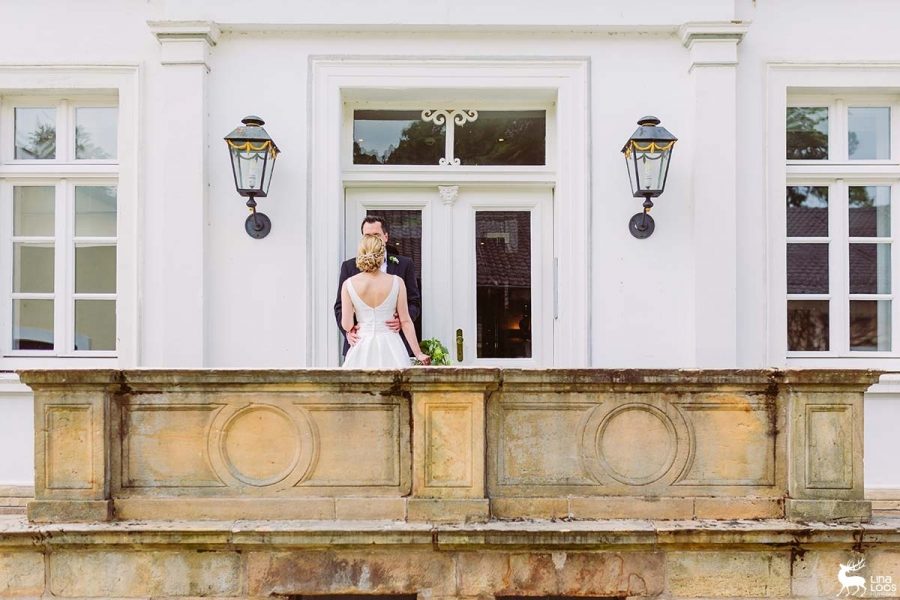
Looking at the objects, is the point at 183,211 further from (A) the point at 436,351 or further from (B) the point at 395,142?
(A) the point at 436,351

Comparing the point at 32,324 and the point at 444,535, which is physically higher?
the point at 32,324

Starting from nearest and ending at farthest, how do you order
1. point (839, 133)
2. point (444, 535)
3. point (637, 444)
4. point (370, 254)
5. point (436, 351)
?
1. point (444, 535)
2. point (637, 444)
3. point (370, 254)
4. point (436, 351)
5. point (839, 133)

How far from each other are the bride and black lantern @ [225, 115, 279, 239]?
44.7 inches

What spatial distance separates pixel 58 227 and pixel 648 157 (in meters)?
4.94

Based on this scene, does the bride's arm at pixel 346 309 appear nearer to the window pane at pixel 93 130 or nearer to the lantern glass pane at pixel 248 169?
the lantern glass pane at pixel 248 169

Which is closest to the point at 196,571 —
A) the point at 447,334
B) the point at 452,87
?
the point at 447,334

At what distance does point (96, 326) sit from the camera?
607 cm

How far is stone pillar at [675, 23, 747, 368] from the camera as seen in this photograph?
571 cm

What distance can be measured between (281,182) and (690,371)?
3509 millimetres

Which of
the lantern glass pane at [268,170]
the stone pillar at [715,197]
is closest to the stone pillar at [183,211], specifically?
the lantern glass pane at [268,170]

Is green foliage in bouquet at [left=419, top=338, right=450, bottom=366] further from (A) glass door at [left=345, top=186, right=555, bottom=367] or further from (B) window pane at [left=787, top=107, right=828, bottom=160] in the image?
(B) window pane at [left=787, top=107, right=828, bottom=160]

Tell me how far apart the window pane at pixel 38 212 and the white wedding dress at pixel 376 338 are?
2.92 metres

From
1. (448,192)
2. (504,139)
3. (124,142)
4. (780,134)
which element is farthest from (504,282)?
(124,142)

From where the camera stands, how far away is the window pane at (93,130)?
609 centimetres
